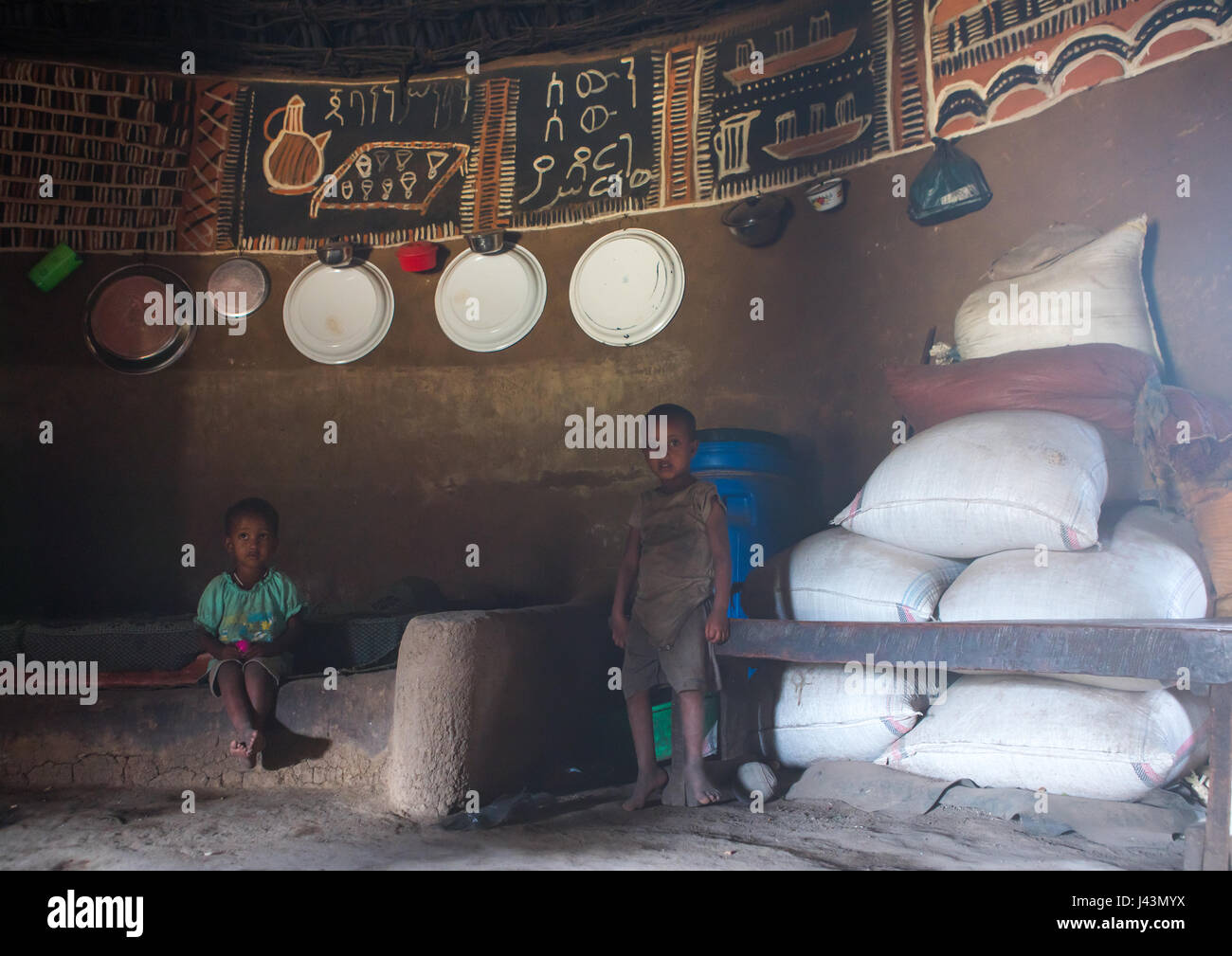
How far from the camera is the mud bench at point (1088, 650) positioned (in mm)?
2111

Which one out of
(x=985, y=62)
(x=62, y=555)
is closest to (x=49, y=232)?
(x=62, y=555)

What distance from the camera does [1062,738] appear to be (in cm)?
265

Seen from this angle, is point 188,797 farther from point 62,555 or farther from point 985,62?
point 985,62

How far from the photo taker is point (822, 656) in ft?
9.22

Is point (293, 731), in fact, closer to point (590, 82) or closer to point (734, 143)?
point (734, 143)

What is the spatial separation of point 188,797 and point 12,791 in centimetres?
68

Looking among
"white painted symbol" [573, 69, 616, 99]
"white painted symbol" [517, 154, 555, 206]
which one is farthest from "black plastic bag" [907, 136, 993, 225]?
"white painted symbol" [517, 154, 555, 206]

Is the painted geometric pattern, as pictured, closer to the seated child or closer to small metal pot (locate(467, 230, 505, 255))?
small metal pot (locate(467, 230, 505, 255))

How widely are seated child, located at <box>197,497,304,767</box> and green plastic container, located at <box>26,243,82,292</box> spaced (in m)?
2.34

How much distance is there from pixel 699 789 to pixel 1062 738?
3.44 ft
